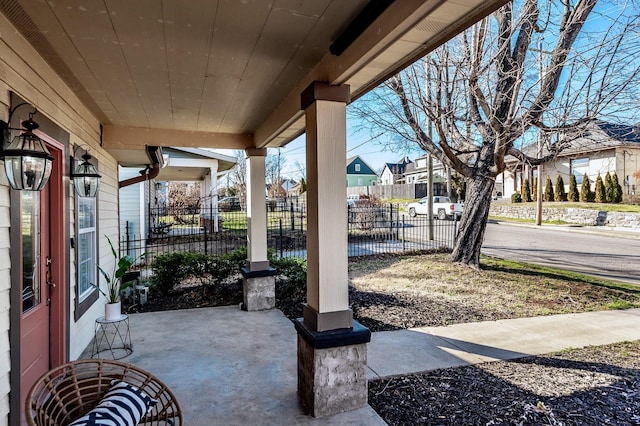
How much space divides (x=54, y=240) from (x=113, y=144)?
2008 millimetres

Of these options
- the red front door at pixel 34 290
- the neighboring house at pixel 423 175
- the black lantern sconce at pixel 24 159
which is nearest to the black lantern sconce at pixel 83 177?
the red front door at pixel 34 290

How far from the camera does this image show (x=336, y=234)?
8.79ft

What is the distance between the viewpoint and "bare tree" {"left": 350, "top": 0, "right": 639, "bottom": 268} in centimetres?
516

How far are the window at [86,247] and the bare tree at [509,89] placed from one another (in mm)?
5113

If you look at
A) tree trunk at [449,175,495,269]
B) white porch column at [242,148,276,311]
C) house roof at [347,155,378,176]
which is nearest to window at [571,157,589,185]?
tree trunk at [449,175,495,269]

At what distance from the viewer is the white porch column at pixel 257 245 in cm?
518

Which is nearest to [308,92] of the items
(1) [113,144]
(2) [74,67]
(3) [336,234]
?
(3) [336,234]

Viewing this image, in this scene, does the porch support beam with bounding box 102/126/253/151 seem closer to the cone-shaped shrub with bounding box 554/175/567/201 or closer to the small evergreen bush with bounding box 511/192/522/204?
the cone-shaped shrub with bounding box 554/175/567/201

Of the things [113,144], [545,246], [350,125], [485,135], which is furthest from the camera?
[545,246]

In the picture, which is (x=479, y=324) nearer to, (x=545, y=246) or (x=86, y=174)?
(x=86, y=174)

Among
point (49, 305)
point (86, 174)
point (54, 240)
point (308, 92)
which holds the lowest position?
point (49, 305)

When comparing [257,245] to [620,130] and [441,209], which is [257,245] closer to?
[620,130]

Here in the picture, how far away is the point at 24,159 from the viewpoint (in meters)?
1.97

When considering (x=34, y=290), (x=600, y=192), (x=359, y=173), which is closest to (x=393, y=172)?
(x=359, y=173)
